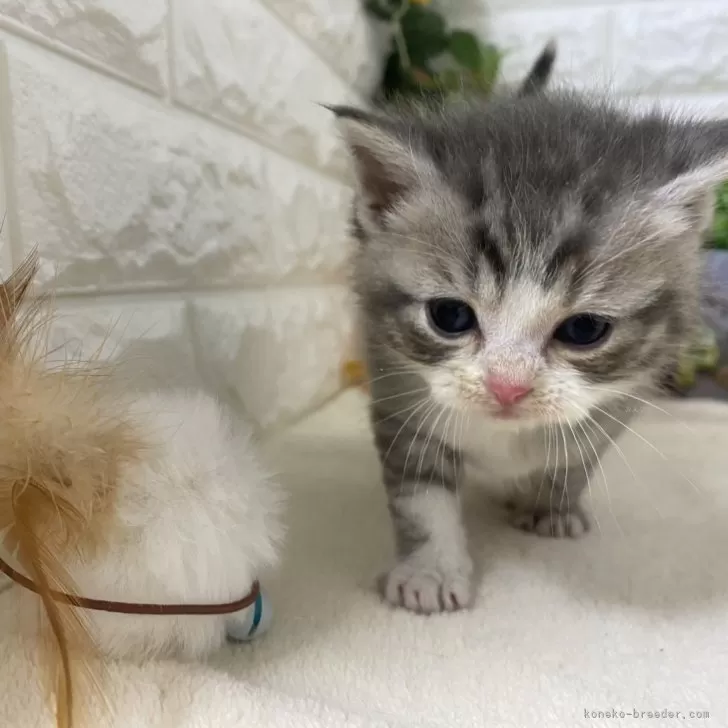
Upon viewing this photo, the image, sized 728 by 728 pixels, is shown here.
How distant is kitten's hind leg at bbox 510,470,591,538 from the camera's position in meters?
0.97

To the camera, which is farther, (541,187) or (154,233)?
(154,233)

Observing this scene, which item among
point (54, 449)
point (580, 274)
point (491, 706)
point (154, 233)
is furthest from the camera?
point (154, 233)

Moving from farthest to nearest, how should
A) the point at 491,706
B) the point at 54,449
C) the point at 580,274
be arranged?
the point at 580,274
the point at 491,706
the point at 54,449

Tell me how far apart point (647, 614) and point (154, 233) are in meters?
0.69

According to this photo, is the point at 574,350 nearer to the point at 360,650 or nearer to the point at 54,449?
the point at 360,650

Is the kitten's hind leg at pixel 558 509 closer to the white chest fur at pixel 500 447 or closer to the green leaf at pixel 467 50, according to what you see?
the white chest fur at pixel 500 447

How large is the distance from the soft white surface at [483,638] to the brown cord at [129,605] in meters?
0.05

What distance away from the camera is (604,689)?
2.06ft

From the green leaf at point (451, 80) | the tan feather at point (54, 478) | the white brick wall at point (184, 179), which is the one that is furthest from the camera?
the green leaf at point (451, 80)

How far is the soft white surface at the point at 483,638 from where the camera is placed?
21.6 inches

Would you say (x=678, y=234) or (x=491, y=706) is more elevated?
(x=678, y=234)

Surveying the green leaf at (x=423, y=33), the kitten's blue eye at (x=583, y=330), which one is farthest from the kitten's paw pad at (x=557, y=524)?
the green leaf at (x=423, y=33)

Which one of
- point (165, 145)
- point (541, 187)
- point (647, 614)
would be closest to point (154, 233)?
point (165, 145)

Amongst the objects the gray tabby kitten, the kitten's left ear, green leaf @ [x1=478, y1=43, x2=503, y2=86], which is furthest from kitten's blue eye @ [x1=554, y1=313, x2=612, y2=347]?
green leaf @ [x1=478, y1=43, x2=503, y2=86]
